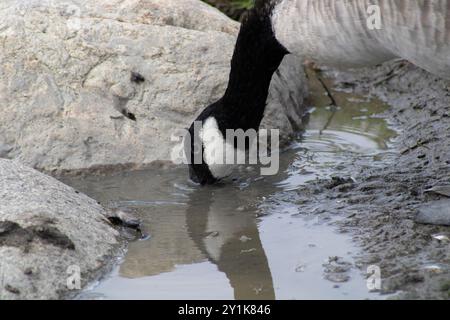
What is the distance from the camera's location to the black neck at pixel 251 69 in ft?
17.4

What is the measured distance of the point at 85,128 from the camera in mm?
5887

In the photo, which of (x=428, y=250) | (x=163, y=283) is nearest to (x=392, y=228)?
(x=428, y=250)

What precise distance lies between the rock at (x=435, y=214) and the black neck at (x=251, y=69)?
1.30 metres

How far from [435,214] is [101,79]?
8.47ft

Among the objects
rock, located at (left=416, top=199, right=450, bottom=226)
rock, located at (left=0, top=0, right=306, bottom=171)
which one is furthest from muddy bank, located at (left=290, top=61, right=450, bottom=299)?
rock, located at (left=0, top=0, right=306, bottom=171)

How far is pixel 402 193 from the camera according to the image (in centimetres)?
520

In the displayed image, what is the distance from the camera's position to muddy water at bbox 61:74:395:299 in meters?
4.10

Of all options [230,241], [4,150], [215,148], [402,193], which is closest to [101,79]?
[4,150]

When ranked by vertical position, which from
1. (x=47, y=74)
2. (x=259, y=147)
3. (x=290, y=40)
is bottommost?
(x=259, y=147)

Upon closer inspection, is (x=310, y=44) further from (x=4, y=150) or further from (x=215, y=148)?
(x=4, y=150)

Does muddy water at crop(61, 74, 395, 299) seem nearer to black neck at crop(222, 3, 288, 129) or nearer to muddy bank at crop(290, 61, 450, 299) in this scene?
muddy bank at crop(290, 61, 450, 299)

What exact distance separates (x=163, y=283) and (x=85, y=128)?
1997 mm

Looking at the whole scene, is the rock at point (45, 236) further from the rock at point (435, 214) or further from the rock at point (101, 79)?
the rock at point (435, 214)
